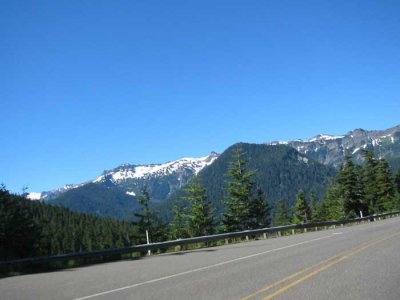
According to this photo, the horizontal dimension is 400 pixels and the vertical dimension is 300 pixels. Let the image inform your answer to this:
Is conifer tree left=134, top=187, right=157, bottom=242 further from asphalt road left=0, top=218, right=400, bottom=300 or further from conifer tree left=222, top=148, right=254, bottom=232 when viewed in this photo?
asphalt road left=0, top=218, right=400, bottom=300

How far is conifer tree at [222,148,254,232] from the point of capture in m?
46.9

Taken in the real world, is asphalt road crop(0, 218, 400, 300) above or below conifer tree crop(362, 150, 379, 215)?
below

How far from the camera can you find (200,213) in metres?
48.5

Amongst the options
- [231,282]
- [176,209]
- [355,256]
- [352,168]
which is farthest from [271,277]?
[352,168]

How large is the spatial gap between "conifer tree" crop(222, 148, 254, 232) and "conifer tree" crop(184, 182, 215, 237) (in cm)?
191

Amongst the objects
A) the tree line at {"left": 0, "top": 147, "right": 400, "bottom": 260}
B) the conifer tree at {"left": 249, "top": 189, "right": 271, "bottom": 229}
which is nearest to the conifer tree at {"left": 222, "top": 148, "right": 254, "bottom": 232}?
the tree line at {"left": 0, "top": 147, "right": 400, "bottom": 260}

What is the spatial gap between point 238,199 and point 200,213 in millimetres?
4483

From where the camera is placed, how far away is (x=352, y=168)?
70438 millimetres

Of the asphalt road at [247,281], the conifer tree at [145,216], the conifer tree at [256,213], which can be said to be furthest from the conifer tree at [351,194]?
the asphalt road at [247,281]

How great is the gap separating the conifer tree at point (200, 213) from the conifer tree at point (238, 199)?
1914mm

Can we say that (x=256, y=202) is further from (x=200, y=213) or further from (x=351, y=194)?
(x=351, y=194)

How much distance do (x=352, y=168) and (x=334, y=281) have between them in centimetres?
6503

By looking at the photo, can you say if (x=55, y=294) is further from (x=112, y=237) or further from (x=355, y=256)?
(x=112, y=237)

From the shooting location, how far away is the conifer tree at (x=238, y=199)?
154 ft
